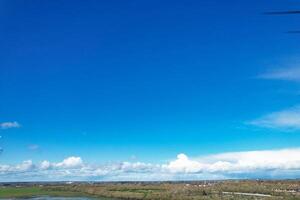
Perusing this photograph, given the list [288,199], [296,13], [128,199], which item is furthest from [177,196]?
[296,13]

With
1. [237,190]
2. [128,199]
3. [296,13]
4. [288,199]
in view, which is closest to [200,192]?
[237,190]

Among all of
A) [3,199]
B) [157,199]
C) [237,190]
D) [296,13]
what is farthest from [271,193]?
[296,13]

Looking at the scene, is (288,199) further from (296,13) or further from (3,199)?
(296,13)

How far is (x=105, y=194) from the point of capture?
274ft

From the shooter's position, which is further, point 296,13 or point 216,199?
point 216,199

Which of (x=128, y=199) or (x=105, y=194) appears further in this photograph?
(x=105, y=194)

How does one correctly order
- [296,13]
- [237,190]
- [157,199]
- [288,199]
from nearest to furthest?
[296,13]
[288,199]
[157,199]
[237,190]

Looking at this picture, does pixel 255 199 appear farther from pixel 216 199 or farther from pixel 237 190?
pixel 237 190

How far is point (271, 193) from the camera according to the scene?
69.7m

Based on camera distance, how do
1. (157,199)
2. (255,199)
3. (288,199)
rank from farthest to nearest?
(157,199) → (255,199) → (288,199)

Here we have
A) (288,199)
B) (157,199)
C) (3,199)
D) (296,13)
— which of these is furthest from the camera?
(3,199)

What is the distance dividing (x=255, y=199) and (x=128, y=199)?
21.2 m

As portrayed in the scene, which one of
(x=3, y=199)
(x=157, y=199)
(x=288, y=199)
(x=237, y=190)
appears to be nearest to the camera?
(x=288, y=199)

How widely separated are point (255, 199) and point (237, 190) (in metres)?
22.2
